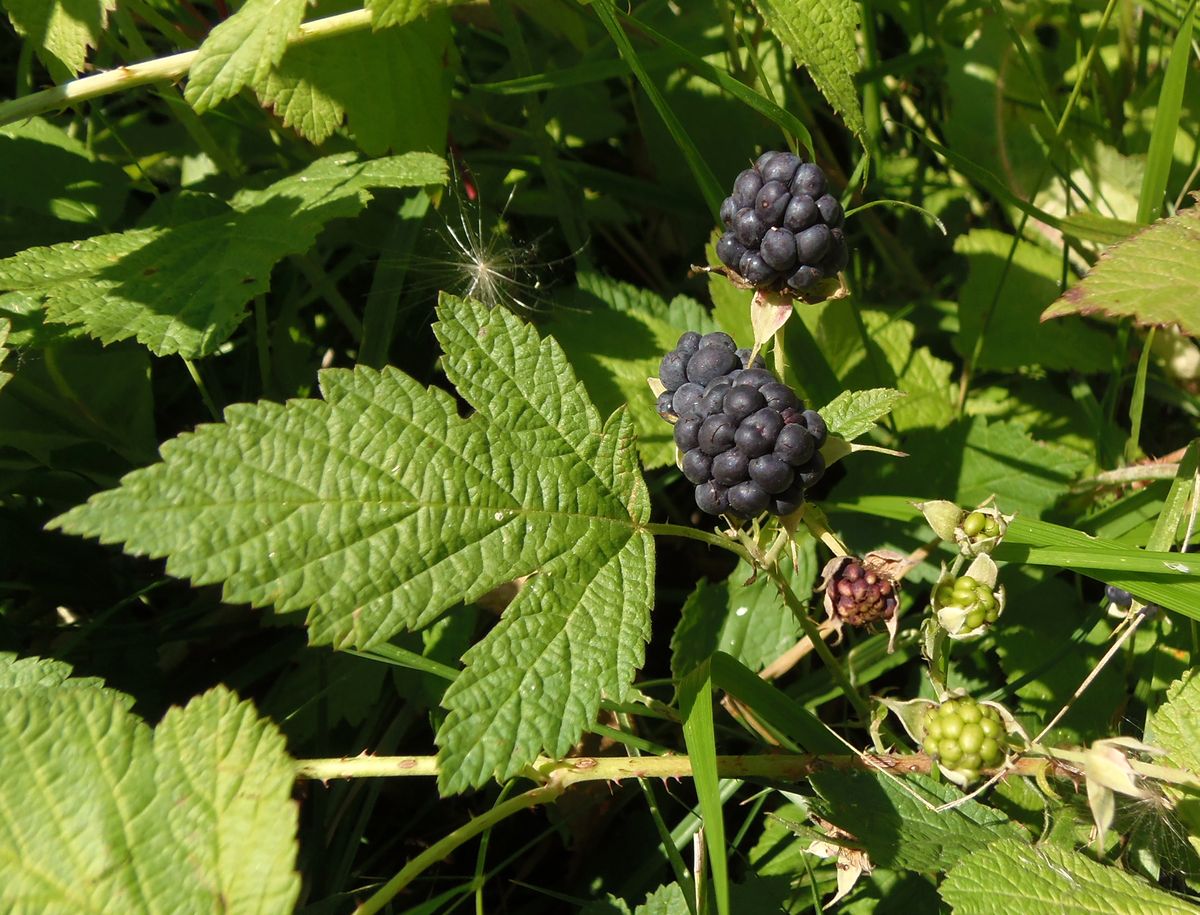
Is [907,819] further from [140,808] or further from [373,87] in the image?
[373,87]

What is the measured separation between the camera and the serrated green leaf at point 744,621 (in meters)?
2.17

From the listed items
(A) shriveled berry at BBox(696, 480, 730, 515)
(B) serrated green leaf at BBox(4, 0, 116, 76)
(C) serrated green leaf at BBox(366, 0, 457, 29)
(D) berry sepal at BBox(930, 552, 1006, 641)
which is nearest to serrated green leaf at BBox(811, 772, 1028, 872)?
(D) berry sepal at BBox(930, 552, 1006, 641)

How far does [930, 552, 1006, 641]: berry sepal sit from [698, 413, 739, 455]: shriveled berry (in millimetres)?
403

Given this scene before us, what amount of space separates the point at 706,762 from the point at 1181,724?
30.2 inches

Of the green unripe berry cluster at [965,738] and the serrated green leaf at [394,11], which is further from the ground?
the serrated green leaf at [394,11]

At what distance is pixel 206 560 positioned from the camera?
1380mm

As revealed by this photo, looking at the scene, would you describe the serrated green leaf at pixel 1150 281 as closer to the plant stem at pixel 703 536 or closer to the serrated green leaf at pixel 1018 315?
the serrated green leaf at pixel 1018 315

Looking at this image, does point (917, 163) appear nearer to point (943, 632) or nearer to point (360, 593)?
point (943, 632)

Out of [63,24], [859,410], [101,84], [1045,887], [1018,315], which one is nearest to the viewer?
[1045,887]

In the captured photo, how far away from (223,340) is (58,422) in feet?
2.40

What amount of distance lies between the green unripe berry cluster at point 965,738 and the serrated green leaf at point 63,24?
213 centimetres

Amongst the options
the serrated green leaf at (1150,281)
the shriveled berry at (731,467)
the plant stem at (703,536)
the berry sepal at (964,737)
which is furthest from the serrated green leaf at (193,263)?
the berry sepal at (964,737)

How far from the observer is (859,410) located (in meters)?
1.73

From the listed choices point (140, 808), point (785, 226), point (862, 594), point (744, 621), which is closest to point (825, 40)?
point (785, 226)
